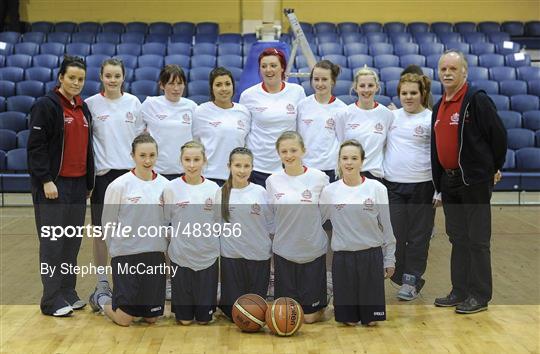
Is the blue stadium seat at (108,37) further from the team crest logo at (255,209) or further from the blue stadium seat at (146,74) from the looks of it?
the team crest logo at (255,209)

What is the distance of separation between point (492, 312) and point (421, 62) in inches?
273

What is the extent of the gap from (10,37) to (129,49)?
2088 millimetres

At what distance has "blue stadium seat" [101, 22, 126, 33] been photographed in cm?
1244

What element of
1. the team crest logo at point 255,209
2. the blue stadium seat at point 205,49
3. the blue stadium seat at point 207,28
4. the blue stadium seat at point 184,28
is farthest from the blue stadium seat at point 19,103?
the team crest logo at point 255,209

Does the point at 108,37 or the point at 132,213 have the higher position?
the point at 108,37

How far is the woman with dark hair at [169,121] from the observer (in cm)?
489

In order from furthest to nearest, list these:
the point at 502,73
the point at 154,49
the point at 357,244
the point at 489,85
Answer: the point at 154,49 < the point at 502,73 < the point at 489,85 < the point at 357,244

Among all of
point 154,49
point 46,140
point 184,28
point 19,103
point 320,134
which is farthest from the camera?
point 184,28

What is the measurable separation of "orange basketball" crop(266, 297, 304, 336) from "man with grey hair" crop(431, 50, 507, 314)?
1.14 meters

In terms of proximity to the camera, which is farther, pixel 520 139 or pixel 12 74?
pixel 12 74

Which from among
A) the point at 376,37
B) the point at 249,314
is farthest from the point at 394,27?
the point at 249,314

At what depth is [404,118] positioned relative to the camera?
498cm

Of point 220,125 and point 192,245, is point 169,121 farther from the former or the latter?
point 192,245

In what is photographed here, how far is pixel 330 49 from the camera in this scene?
37.2 ft
